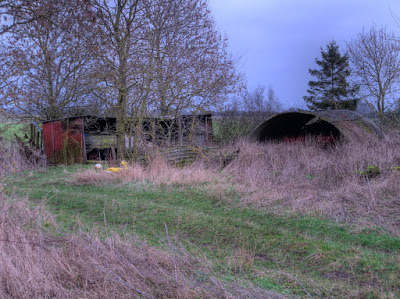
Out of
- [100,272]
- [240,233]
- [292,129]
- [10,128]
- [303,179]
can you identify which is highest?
[10,128]

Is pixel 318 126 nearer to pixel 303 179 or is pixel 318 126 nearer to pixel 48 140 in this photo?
pixel 303 179

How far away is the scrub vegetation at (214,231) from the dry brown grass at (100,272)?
13mm

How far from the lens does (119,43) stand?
14133 mm

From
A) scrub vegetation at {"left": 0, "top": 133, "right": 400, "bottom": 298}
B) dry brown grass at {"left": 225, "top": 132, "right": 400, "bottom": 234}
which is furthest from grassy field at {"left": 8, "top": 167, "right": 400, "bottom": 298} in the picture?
dry brown grass at {"left": 225, "top": 132, "right": 400, "bottom": 234}

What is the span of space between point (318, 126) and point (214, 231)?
13.7m

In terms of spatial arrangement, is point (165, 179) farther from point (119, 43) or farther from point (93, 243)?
point (119, 43)

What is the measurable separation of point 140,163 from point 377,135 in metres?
9.09

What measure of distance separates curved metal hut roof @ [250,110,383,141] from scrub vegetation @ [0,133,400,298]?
2304 mm

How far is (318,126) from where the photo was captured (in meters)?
17.9

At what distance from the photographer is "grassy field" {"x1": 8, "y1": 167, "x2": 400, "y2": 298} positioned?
3502mm

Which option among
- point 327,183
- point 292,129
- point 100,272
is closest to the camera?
point 100,272

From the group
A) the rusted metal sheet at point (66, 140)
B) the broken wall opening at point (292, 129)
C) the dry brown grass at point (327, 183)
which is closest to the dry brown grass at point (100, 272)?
the dry brown grass at point (327, 183)

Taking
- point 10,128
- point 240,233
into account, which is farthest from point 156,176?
point 10,128

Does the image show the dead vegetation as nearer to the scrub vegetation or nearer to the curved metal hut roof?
the scrub vegetation
